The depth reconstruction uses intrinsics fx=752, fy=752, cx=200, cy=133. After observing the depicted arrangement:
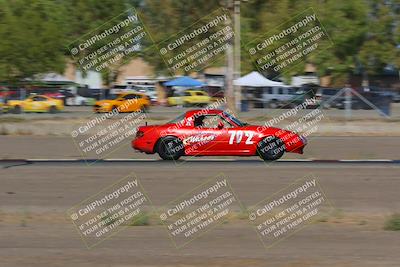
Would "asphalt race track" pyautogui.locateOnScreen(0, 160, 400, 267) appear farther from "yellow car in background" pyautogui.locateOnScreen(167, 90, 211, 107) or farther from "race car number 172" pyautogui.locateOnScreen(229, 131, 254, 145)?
"yellow car in background" pyautogui.locateOnScreen(167, 90, 211, 107)

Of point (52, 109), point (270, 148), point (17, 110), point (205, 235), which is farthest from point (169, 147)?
point (52, 109)

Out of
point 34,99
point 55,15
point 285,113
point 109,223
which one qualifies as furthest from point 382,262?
point 55,15

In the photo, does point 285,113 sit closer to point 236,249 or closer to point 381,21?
point 236,249

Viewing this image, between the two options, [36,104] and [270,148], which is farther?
[36,104]

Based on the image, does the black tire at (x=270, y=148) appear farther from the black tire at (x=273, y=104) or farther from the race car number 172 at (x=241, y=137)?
the black tire at (x=273, y=104)

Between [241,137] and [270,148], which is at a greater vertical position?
[241,137]

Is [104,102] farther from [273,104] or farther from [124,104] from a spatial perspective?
[273,104]

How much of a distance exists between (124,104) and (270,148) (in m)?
20.9

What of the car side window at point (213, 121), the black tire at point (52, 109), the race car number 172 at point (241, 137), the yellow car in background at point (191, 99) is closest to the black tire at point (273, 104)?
the black tire at point (52, 109)

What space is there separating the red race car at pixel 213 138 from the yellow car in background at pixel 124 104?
17688 millimetres

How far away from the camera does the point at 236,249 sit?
8.34 m

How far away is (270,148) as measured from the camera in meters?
17.8

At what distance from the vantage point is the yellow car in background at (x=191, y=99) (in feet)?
158

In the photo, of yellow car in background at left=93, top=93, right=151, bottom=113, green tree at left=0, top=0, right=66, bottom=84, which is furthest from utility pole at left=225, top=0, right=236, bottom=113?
green tree at left=0, top=0, right=66, bottom=84
